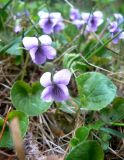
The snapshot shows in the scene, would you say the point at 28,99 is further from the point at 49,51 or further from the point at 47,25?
the point at 47,25

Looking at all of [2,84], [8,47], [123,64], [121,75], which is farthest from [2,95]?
[123,64]

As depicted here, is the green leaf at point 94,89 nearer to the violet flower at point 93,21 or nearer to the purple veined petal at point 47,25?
the purple veined petal at point 47,25

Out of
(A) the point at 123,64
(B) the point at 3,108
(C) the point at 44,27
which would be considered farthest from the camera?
A: (A) the point at 123,64

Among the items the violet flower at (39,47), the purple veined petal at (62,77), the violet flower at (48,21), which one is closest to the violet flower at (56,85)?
the purple veined petal at (62,77)

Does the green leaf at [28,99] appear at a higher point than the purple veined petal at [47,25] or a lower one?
lower

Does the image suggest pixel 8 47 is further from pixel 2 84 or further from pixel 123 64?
pixel 123 64

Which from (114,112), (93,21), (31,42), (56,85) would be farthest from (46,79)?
(93,21)

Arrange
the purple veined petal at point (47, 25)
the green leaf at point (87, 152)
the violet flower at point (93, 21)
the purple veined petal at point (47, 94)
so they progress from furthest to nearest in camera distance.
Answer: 1. the violet flower at point (93, 21)
2. the purple veined petal at point (47, 25)
3. the purple veined petal at point (47, 94)
4. the green leaf at point (87, 152)
